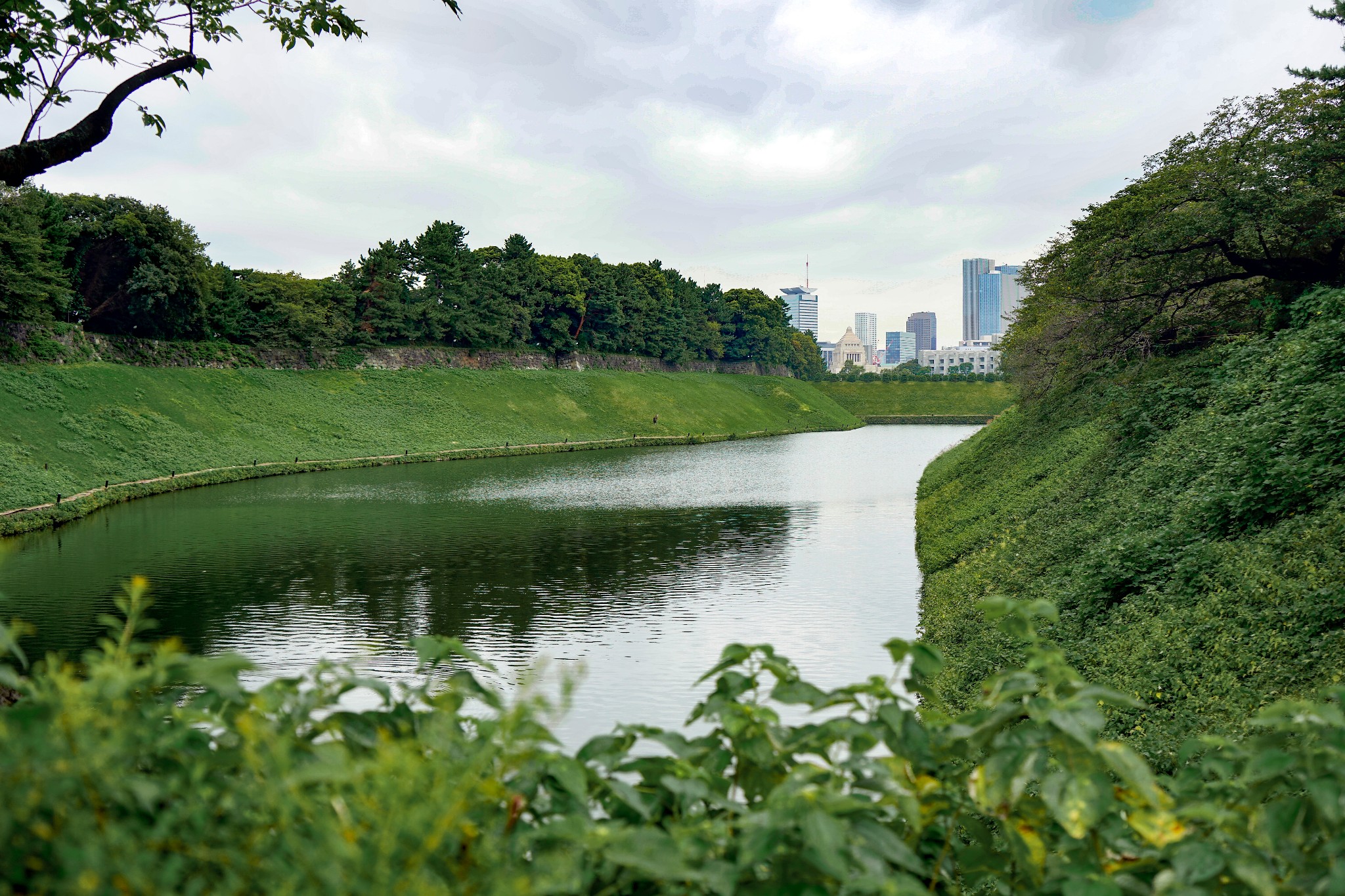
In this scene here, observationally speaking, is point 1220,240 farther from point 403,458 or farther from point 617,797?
point 403,458

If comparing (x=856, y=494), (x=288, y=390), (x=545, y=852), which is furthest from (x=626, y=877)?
(x=288, y=390)

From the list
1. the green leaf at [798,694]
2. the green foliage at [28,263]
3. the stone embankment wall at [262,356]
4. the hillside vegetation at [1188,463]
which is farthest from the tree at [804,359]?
the green leaf at [798,694]

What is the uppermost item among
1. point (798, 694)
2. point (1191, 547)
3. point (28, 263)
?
point (28, 263)

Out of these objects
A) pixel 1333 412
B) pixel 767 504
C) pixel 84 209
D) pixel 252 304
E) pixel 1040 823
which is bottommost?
pixel 767 504

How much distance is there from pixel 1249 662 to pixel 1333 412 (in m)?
4.23

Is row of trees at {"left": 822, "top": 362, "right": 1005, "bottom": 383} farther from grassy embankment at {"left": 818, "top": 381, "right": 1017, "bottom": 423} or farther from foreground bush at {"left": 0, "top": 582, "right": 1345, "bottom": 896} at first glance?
foreground bush at {"left": 0, "top": 582, "right": 1345, "bottom": 896}

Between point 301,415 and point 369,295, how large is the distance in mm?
17743

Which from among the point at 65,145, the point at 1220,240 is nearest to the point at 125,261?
the point at 65,145

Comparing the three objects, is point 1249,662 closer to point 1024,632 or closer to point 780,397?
point 1024,632

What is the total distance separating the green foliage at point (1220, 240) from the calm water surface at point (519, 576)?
746cm

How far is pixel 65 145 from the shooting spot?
21.9 ft

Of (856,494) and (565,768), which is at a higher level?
(565,768)

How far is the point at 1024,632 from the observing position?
9.17ft

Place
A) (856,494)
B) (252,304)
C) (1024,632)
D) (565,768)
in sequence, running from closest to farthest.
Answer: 1. (565,768)
2. (1024,632)
3. (856,494)
4. (252,304)
